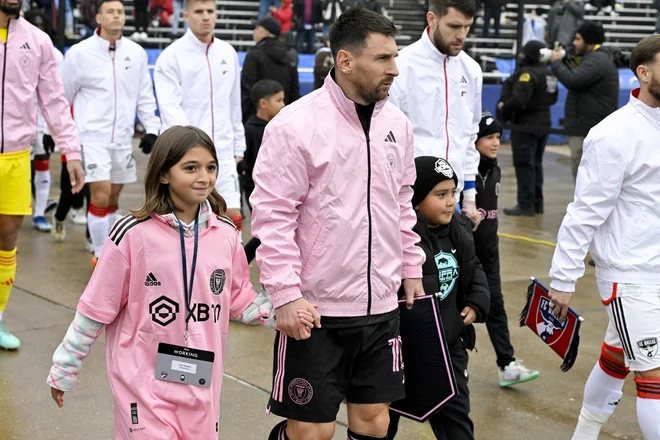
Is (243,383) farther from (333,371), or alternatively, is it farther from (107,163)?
(107,163)

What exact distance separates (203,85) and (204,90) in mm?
38

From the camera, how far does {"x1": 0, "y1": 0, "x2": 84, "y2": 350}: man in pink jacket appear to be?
620 centimetres

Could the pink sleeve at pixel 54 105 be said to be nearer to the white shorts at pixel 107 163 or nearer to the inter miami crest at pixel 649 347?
the white shorts at pixel 107 163

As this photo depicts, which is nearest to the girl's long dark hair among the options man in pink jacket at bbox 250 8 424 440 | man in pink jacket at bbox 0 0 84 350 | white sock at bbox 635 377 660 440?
man in pink jacket at bbox 250 8 424 440

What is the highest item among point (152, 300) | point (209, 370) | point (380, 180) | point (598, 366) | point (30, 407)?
point (380, 180)

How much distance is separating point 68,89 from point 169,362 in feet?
17.1

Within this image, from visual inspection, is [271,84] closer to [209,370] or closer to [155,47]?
[209,370]

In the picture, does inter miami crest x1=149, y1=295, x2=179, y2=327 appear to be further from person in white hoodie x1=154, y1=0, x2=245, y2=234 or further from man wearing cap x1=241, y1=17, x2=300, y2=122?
man wearing cap x1=241, y1=17, x2=300, y2=122

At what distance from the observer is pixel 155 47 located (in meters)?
20.9

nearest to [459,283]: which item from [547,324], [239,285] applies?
[547,324]

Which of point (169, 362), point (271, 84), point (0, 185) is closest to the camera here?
point (169, 362)

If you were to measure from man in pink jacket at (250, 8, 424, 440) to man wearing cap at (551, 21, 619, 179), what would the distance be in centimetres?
808

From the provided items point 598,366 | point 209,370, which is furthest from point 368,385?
point 598,366

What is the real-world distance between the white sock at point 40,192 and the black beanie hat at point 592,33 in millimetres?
6028
